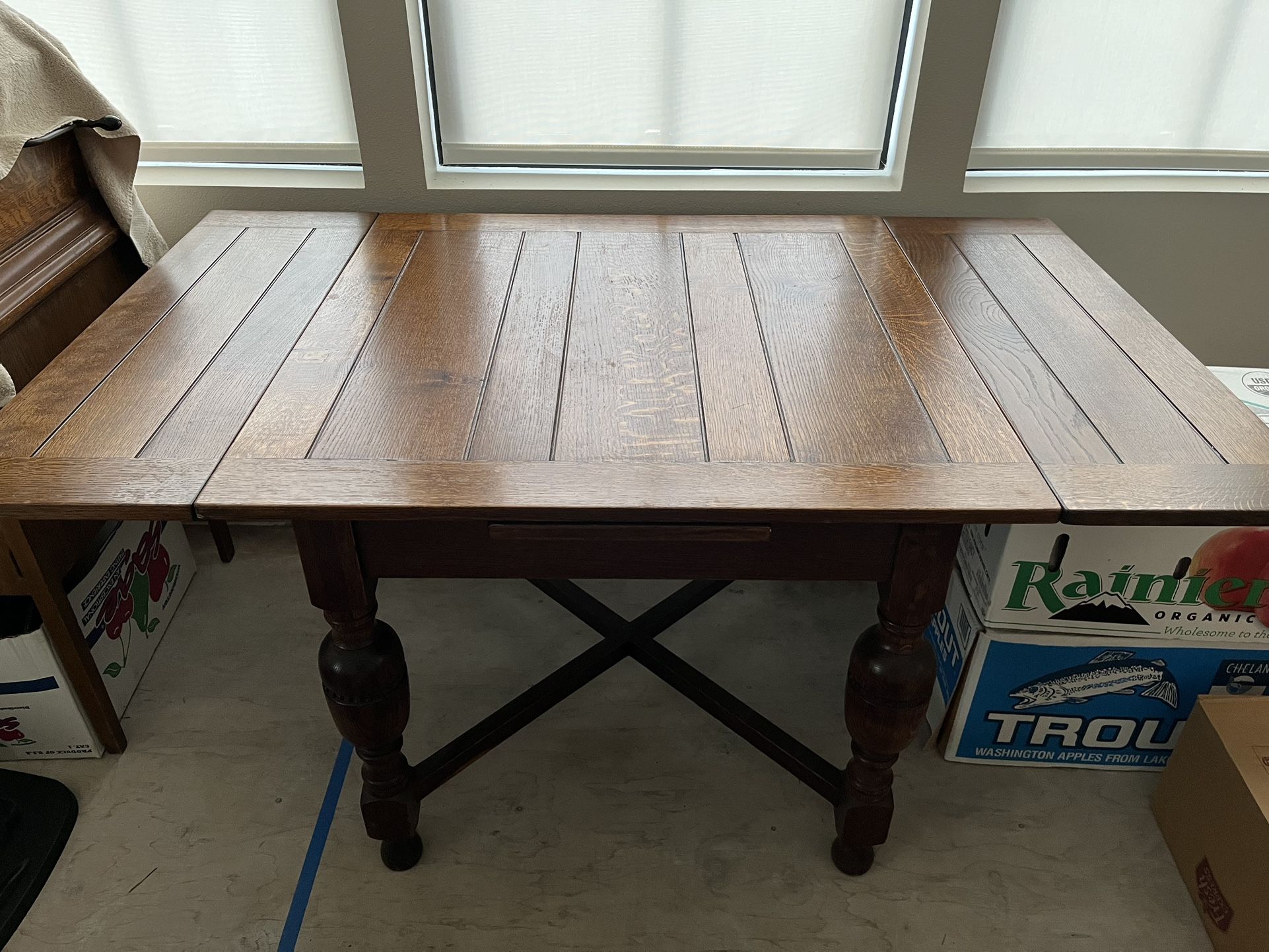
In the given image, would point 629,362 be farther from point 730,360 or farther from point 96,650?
point 96,650

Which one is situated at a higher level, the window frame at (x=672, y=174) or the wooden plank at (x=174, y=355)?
the window frame at (x=672, y=174)

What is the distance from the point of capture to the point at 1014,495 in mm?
1029

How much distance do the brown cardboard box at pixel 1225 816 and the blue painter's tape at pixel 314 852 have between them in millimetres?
1388

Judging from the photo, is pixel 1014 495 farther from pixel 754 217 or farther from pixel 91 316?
pixel 91 316

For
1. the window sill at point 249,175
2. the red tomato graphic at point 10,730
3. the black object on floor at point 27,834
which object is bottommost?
the black object on floor at point 27,834

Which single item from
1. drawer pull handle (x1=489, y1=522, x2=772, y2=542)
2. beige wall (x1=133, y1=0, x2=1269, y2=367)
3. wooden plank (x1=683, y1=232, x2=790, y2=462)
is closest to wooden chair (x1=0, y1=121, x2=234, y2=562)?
beige wall (x1=133, y1=0, x2=1269, y2=367)

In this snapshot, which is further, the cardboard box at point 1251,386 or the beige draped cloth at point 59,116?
the cardboard box at point 1251,386

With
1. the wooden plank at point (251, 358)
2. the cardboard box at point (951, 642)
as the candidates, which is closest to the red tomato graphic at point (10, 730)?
the wooden plank at point (251, 358)

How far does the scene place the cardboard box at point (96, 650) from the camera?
1526 millimetres

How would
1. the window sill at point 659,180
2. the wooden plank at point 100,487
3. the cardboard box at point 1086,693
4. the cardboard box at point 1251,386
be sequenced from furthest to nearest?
1. the window sill at point 659,180
2. the cardboard box at point 1251,386
3. the cardboard box at point 1086,693
4. the wooden plank at point 100,487

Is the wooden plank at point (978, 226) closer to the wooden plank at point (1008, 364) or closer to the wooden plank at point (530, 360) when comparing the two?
the wooden plank at point (1008, 364)

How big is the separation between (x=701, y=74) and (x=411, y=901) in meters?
1.63

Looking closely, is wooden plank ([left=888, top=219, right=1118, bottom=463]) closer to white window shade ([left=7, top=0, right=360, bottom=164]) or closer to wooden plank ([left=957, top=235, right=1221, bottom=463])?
wooden plank ([left=957, top=235, right=1221, bottom=463])

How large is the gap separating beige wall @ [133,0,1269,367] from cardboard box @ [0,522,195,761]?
2.32 feet
